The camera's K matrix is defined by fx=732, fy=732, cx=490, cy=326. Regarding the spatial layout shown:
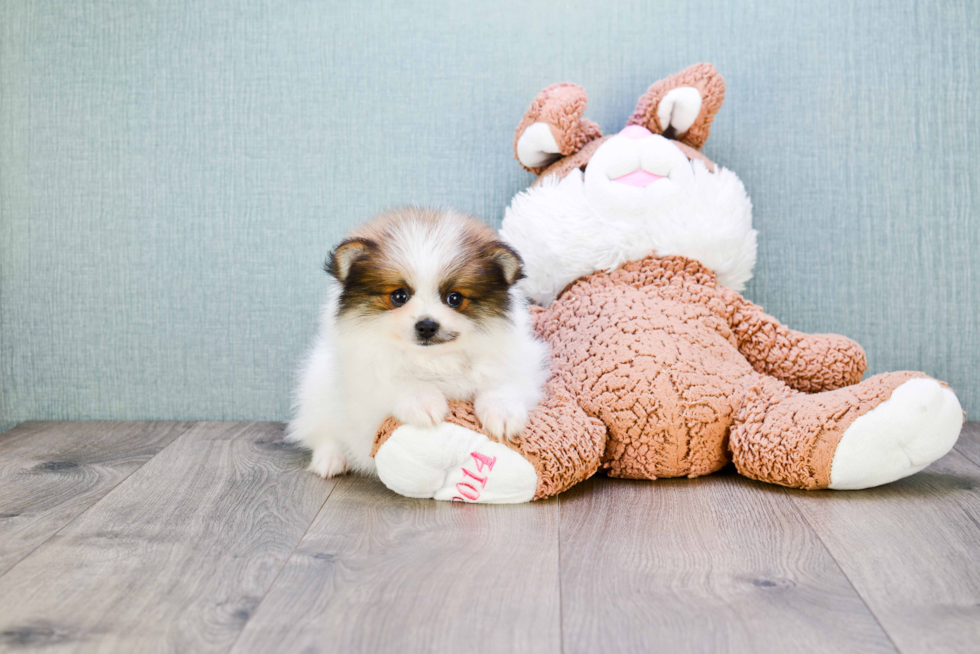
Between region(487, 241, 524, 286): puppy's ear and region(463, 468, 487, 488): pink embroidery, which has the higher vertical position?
region(487, 241, 524, 286): puppy's ear

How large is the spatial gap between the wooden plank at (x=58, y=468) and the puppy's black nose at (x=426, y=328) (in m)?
0.73

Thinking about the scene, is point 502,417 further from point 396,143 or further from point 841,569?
point 396,143

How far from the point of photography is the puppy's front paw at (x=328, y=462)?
64.2 inches

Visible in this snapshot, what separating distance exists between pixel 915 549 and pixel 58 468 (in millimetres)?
1755

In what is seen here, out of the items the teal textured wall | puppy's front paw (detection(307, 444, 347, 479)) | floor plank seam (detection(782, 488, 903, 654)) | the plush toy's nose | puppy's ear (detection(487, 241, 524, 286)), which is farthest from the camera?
the teal textured wall

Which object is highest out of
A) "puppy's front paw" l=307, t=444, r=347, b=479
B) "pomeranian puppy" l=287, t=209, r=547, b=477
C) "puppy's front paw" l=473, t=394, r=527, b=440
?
"pomeranian puppy" l=287, t=209, r=547, b=477

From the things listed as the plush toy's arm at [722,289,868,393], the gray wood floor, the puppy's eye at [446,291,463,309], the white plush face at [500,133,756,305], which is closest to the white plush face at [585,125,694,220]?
the white plush face at [500,133,756,305]

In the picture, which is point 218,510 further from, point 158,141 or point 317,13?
point 317,13

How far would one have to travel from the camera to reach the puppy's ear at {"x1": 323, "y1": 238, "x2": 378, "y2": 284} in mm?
1380

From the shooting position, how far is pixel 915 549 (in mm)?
1176

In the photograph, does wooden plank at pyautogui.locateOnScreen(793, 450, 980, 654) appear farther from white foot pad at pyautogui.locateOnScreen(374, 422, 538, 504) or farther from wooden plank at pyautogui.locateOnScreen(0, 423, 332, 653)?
wooden plank at pyautogui.locateOnScreen(0, 423, 332, 653)

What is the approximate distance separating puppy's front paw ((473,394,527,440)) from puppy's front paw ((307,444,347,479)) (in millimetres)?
411

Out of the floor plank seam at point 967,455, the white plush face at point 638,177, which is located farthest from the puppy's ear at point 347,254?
the floor plank seam at point 967,455

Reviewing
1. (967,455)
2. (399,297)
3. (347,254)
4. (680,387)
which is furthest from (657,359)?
(967,455)
